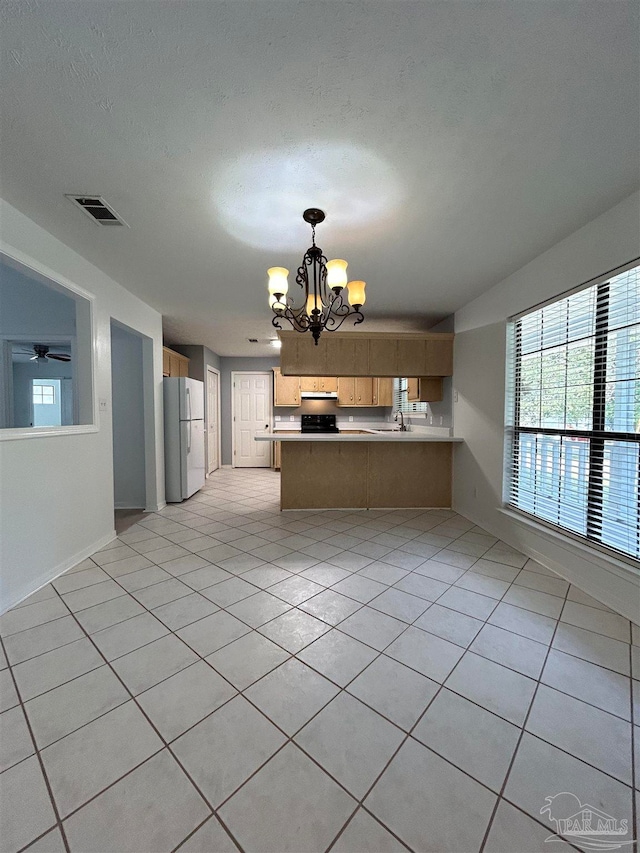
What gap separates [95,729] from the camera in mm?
1313

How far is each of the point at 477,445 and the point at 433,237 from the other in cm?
229

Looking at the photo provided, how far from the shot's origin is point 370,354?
179 inches

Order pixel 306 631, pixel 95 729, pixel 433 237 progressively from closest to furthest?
pixel 95 729 → pixel 306 631 → pixel 433 237

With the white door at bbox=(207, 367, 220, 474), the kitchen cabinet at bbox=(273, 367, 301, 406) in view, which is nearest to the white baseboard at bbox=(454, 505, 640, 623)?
the kitchen cabinet at bbox=(273, 367, 301, 406)

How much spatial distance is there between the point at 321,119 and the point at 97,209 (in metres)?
1.55

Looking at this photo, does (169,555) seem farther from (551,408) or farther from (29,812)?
(551,408)

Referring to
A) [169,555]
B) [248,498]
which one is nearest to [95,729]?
[169,555]

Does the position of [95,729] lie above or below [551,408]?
below

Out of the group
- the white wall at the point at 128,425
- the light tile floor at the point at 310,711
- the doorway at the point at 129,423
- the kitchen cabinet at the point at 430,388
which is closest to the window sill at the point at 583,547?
the light tile floor at the point at 310,711

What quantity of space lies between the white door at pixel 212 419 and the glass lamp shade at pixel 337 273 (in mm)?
4849

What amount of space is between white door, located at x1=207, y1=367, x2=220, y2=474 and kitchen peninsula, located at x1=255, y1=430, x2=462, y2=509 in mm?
2844

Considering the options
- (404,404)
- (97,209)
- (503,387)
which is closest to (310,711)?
(97,209)

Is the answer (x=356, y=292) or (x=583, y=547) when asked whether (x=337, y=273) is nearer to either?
(x=356, y=292)

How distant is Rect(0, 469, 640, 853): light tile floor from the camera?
1.02 metres
